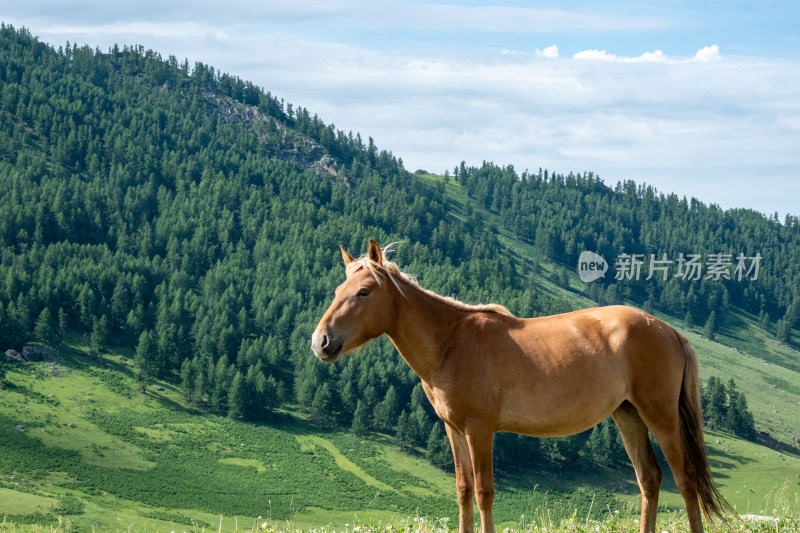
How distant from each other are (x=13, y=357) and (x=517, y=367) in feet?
434

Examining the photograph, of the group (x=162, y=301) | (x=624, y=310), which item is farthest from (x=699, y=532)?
(x=162, y=301)

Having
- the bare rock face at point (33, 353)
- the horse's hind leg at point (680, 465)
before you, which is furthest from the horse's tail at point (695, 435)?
the bare rock face at point (33, 353)

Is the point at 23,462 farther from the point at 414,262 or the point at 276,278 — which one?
the point at 414,262

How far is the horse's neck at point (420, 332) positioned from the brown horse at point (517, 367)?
0.01 m

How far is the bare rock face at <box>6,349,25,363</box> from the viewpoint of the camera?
399ft

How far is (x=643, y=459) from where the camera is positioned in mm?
10422

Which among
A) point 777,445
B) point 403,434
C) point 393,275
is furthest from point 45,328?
point 777,445

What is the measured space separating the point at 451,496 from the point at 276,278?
283 ft

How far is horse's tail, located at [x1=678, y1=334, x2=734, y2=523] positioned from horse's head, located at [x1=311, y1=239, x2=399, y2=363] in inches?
173

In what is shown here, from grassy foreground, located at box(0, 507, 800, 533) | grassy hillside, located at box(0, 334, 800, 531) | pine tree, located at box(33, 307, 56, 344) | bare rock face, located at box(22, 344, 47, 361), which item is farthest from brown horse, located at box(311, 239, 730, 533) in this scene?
pine tree, located at box(33, 307, 56, 344)

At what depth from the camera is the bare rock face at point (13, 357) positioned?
399 ft

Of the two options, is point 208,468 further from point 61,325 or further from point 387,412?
point 61,325

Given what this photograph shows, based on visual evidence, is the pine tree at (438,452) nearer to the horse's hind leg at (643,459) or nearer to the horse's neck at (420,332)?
the horse's hind leg at (643,459)

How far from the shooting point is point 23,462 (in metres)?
92.6
